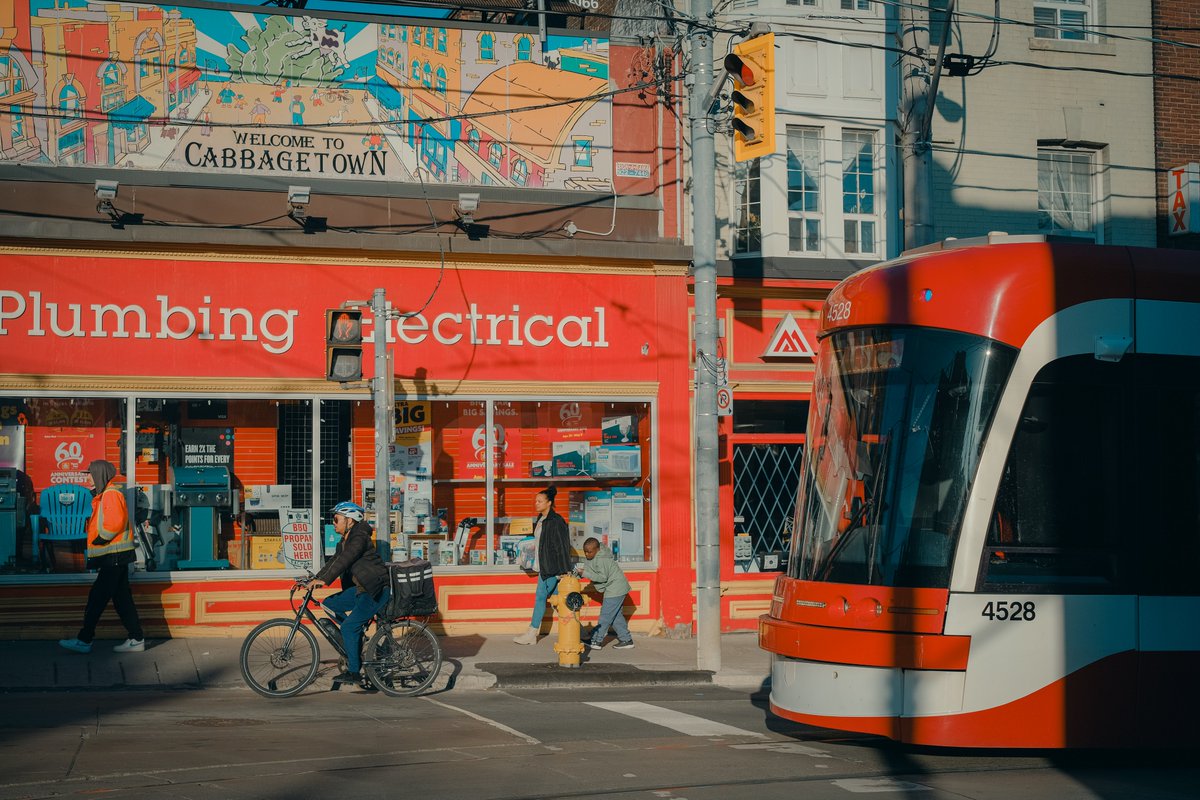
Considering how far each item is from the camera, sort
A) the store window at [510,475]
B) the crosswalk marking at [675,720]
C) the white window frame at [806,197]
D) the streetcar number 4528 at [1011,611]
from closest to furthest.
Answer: the streetcar number 4528 at [1011,611] < the crosswalk marking at [675,720] < the store window at [510,475] < the white window frame at [806,197]

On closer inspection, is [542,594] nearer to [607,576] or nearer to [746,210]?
[607,576]

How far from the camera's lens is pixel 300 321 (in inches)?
615

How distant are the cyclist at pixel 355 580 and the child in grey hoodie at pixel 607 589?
3.58 metres

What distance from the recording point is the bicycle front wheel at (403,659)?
11969mm

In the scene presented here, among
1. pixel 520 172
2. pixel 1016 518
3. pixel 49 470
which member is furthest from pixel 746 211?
pixel 1016 518

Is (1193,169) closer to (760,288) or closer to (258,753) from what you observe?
(760,288)

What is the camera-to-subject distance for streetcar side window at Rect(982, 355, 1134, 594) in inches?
327

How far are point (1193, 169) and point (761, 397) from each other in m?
7.31

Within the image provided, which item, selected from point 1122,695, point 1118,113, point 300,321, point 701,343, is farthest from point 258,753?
point 1118,113

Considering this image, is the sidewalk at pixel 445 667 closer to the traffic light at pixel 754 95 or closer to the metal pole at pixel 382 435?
the metal pole at pixel 382 435

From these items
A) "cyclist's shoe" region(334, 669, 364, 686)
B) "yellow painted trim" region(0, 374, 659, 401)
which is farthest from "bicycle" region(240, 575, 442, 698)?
"yellow painted trim" region(0, 374, 659, 401)

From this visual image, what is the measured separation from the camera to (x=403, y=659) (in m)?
12.1

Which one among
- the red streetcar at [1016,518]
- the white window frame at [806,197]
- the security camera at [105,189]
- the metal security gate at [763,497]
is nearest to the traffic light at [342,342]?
the security camera at [105,189]

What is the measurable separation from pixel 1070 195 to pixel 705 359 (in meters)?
8.20
